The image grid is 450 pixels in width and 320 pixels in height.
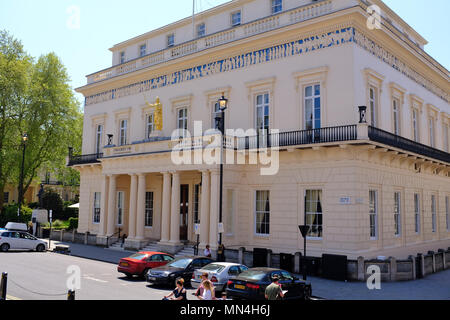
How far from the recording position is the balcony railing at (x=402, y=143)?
21.7m

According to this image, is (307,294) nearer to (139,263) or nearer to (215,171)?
(139,263)

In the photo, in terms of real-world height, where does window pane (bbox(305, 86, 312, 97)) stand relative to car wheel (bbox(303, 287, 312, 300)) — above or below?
above

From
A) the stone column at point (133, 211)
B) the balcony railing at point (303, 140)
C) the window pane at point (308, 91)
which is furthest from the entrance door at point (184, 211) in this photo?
the window pane at point (308, 91)

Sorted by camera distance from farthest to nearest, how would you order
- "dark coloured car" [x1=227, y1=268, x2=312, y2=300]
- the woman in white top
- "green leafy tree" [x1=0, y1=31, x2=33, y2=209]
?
"green leafy tree" [x1=0, y1=31, x2=33, y2=209], "dark coloured car" [x1=227, y1=268, x2=312, y2=300], the woman in white top

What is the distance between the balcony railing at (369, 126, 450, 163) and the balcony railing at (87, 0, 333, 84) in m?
7.28

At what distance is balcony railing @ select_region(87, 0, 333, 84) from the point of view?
934 inches

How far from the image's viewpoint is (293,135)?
2348 cm

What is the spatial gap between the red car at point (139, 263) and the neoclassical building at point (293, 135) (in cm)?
330

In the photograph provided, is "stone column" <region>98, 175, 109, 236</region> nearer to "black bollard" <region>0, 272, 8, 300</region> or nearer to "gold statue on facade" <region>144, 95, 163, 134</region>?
"gold statue on facade" <region>144, 95, 163, 134</region>

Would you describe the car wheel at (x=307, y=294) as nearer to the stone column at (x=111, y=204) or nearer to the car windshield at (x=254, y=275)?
the car windshield at (x=254, y=275)

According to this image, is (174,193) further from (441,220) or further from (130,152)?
(441,220)

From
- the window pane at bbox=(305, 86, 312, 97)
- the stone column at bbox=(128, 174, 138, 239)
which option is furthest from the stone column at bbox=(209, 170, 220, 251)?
the stone column at bbox=(128, 174, 138, 239)
